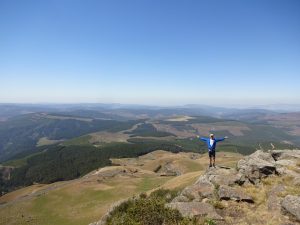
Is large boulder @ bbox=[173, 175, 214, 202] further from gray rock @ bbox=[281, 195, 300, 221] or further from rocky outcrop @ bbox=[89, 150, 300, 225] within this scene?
gray rock @ bbox=[281, 195, 300, 221]

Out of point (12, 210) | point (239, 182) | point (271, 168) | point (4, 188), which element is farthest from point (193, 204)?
point (4, 188)

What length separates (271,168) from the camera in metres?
23.2

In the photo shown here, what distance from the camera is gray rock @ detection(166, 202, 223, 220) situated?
15.1m

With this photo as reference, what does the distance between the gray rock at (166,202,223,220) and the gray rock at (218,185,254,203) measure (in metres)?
2.20

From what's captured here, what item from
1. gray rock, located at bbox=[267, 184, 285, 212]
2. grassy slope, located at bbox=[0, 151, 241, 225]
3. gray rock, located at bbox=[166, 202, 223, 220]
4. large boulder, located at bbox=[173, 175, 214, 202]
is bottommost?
grassy slope, located at bbox=[0, 151, 241, 225]

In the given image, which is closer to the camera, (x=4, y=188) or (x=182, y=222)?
(x=182, y=222)

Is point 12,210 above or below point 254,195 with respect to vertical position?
below

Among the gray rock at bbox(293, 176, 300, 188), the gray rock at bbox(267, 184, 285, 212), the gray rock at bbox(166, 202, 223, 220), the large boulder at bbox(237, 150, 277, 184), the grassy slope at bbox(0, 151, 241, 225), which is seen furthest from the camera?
the grassy slope at bbox(0, 151, 241, 225)

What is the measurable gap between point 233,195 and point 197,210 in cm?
384

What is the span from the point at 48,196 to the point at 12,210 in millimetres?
8770

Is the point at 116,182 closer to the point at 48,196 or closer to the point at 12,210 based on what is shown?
the point at 48,196

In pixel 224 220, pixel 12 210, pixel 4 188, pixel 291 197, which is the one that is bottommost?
pixel 4 188

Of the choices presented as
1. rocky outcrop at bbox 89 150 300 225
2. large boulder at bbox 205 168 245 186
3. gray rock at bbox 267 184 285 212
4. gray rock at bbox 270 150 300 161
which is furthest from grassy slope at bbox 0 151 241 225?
gray rock at bbox 267 184 285 212

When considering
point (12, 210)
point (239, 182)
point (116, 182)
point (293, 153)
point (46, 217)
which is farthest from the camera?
point (116, 182)
